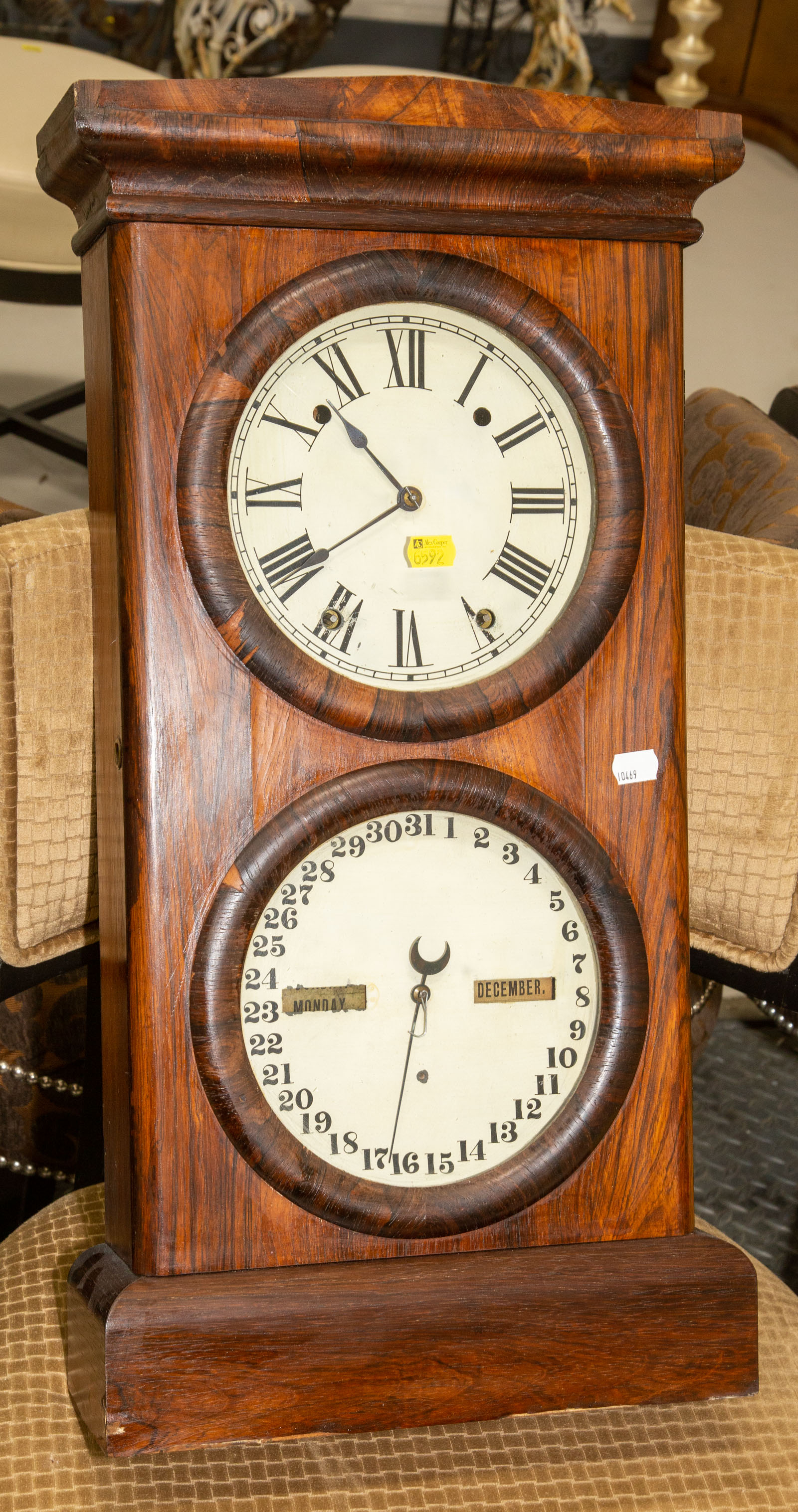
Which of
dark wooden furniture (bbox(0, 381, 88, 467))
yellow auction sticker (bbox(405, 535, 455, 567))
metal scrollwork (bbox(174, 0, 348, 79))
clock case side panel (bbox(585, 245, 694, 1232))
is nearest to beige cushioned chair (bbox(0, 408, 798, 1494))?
clock case side panel (bbox(585, 245, 694, 1232))

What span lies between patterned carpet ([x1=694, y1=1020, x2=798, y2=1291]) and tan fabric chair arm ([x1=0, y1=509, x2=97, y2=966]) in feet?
3.09

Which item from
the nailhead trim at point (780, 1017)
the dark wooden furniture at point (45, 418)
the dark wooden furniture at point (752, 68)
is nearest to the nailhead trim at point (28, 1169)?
the nailhead trim at point (780, 1017)

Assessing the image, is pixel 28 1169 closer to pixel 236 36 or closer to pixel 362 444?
pixel 362 444

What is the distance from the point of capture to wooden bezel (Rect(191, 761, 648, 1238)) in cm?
87

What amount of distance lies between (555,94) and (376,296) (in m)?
0.18

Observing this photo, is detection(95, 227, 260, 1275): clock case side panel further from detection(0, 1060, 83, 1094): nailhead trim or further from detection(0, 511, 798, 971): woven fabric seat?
detection(0, 1060, 83, 1094): nailhead trim

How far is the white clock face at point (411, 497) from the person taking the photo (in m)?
0.87

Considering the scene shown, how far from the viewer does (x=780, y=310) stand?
9.23 ft

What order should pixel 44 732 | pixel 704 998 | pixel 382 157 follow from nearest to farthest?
pixel 382 157, pixel 44 732, pixel 704 998

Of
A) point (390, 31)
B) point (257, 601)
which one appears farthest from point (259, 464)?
point (390, 31)

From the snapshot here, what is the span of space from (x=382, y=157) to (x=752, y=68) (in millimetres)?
2839

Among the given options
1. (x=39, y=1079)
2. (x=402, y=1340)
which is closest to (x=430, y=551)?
(x=402, y=1340)

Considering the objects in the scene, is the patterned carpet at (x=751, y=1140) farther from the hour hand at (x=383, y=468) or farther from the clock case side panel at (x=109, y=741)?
the hour hand at (x=383, y=468)

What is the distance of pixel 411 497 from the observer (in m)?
0.89
